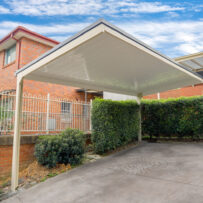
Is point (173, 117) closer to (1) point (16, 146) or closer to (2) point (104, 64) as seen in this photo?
(2) point (104, 64)

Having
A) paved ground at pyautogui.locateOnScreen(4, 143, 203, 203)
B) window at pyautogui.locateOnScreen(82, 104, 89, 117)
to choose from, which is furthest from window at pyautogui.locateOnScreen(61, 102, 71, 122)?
paved ground at pyautogui.locateOnScreen(4, 143, 203, 203)

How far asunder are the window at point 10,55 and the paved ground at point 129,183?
29.5 ft

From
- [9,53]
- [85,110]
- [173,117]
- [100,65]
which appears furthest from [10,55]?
[173,117]

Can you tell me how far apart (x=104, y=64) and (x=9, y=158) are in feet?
12.9

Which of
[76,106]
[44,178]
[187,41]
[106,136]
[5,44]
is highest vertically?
[5,44]

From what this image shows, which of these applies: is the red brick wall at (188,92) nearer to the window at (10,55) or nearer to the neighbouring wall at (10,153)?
the window at (10,55)

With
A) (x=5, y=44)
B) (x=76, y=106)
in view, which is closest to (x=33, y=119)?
(x=76, y=106)

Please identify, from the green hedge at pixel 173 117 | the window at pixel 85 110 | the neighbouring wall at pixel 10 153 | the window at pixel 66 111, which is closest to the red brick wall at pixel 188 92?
the green hedge at pixel 173 117

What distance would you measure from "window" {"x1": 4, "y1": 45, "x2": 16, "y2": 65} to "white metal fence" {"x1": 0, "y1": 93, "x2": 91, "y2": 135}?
16.7ft

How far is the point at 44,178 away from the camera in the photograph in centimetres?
501

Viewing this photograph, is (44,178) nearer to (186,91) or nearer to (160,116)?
(160,116)

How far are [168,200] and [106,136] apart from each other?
413cm

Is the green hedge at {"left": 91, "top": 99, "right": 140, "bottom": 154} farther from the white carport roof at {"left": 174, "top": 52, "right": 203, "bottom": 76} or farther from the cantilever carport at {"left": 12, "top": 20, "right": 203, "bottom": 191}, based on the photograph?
the white carport roof at {"left": 174, "top": 52, "right": 203, "bottom": 76}

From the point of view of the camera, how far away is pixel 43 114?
23.3ft
